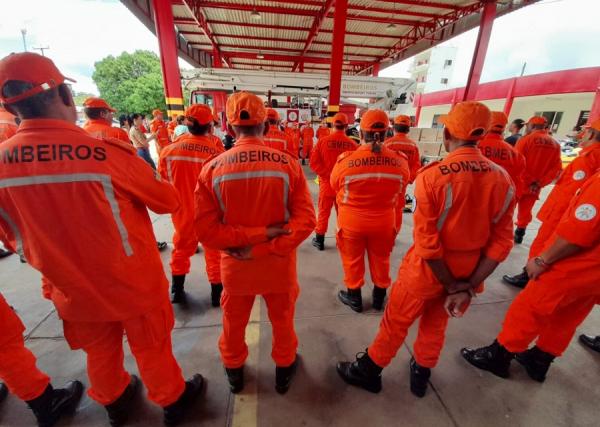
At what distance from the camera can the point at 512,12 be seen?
9.52 m

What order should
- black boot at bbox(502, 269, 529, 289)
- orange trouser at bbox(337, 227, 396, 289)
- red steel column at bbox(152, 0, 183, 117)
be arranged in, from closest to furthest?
orange trouser at bbox(337, 227, 396, 289)
black boot at bbox(502, 269, 529, 289)
red steel column at bbox(152, 0, 183, 117)

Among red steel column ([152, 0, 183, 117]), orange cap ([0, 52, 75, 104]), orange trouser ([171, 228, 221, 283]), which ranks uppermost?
red steel column ([152, 0, 183, 117])

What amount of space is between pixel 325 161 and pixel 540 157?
10.4 ft

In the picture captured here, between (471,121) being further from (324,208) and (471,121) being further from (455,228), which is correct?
(324,208)

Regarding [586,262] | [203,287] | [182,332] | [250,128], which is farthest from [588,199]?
[203,287]

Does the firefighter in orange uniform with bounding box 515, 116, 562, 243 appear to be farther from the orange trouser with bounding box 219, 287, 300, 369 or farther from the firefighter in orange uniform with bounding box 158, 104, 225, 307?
the firefighter in orange uniform with bounding box 158, 104, 225, 307

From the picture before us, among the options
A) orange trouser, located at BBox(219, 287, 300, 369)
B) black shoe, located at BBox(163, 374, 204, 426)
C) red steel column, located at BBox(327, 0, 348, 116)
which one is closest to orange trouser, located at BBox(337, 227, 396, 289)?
orange trouser, located at BBox(219, 287, 300, 369)

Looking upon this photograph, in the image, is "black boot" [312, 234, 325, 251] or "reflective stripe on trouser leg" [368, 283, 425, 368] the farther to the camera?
"black boot" [312, 234, 325, 251]

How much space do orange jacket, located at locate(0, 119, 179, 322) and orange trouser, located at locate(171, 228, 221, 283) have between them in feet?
4.37

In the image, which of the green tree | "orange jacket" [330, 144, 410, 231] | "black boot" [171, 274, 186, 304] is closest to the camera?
"orange jacket" [330, 144, 410, 231]

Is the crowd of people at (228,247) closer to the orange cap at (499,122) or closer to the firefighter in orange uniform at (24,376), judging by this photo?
the firefighter in orange uniform at (24,376)

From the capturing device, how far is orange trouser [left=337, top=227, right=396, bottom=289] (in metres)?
2.56

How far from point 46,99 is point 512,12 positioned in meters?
14.0

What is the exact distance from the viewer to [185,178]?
266cm
